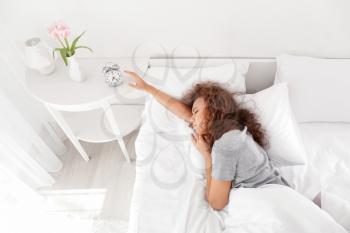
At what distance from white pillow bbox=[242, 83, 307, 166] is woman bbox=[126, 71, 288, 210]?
0.18 ft

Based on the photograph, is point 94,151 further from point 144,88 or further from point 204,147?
point 204,147

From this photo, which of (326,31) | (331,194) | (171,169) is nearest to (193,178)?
(171,169)

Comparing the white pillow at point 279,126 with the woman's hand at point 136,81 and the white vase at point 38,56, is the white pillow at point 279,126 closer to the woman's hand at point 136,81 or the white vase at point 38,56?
the woman's hand at point 136,81

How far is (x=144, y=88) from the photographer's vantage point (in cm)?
142

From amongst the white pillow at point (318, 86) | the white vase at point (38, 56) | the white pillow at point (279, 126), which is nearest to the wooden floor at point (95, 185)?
the white vase at point (38, 56)

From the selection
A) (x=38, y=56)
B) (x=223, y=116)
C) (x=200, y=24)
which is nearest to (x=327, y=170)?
(x=223, y=116)

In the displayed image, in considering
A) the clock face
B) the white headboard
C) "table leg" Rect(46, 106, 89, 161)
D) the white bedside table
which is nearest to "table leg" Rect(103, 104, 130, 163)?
the white bedside table

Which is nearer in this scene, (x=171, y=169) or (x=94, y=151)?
(x=171, y=169)

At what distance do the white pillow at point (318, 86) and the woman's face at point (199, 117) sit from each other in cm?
49

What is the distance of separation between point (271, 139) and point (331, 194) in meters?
0.32

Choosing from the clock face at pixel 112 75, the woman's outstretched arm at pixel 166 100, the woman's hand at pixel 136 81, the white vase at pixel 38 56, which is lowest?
the woman's outstretched arm at pixel 166 100

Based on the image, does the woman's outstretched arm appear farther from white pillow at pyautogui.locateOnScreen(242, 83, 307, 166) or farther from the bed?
white pillow at pyautogui.locateOnScreen(242, 83, 307, 166)

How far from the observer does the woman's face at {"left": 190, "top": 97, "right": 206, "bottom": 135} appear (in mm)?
1257

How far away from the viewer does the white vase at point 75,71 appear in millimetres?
1348
